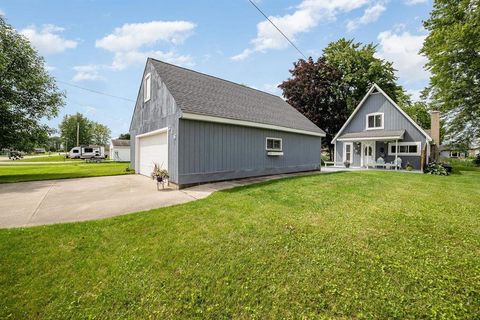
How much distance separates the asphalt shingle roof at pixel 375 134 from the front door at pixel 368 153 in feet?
3.02

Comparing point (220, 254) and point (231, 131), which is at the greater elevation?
point (231, 131)

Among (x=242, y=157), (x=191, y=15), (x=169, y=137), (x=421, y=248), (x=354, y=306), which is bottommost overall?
(x=354, y=306)

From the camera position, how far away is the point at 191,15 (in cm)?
777

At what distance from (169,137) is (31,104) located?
12176 millimetres

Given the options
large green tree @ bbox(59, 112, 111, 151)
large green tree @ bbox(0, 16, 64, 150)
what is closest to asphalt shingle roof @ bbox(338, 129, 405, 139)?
large green tree @ bbox(0, 16, 64, 150)

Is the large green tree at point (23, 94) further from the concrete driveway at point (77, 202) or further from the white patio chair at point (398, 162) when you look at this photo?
the white patio chair at point (398, 162)

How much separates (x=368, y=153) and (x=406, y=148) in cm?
271

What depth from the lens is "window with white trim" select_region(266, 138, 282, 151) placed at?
11914 mm

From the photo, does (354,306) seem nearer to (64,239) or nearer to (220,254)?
(220,254)

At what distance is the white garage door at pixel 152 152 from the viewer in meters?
10.2

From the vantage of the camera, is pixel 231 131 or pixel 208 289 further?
pixel 231 131

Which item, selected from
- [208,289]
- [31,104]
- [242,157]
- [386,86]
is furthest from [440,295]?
[386,86]

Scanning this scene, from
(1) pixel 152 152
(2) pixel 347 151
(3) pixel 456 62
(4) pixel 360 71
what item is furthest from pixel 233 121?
(4) pixel 360 71

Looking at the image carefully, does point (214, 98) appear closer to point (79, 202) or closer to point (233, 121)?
point (233, 121)
